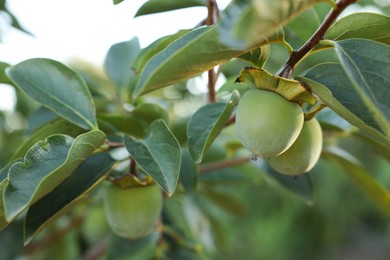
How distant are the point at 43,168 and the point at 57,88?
18cm

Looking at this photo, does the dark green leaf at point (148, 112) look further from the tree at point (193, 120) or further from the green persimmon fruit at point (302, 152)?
the green persimmon fruit at point (302, 152)

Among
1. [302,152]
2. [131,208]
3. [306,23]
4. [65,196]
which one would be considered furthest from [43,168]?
[306,23]

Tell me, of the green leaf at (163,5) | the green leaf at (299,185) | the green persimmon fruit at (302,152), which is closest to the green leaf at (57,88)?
the green leaf at (163,5)

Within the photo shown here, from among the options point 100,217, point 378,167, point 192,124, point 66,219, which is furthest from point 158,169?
point 378,167

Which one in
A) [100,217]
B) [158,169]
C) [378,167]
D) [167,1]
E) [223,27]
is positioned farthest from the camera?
[378,167]

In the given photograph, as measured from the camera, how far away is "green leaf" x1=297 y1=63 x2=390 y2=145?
52 cm

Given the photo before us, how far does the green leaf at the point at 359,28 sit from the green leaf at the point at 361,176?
1.14ft

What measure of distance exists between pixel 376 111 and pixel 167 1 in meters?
0.37

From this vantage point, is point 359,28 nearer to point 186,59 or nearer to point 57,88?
point 186,59

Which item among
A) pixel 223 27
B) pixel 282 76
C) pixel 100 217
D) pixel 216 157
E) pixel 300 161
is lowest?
pixel 100 217

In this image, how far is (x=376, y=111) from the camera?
45 centimetres

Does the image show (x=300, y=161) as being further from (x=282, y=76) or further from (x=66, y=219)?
(x=66, y=219)

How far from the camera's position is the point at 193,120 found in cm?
61

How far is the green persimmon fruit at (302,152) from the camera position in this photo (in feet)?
2.07
